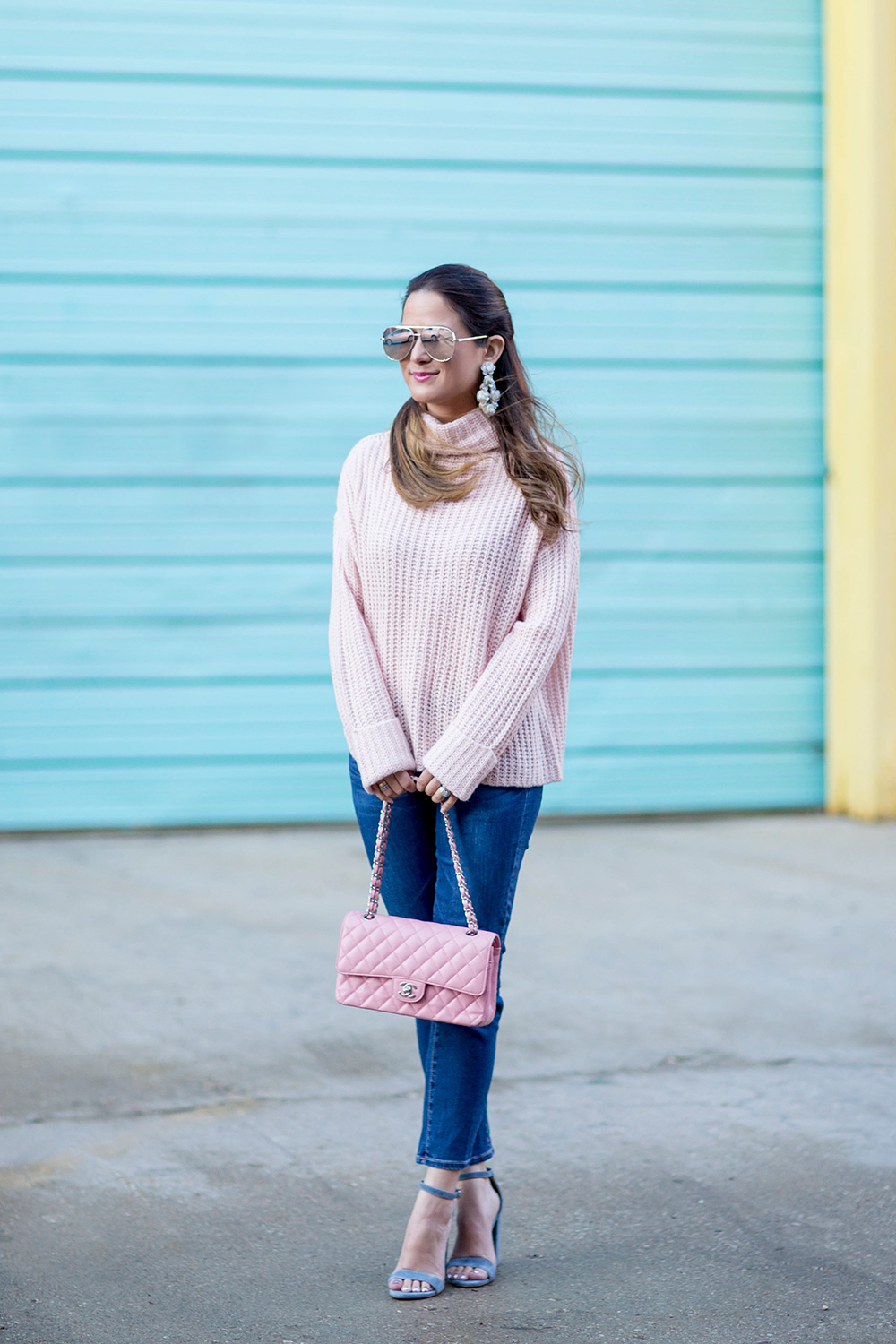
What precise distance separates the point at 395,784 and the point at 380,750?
67 millimetres

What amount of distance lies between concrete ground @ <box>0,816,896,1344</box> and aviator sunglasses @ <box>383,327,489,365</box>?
1615 millimetres

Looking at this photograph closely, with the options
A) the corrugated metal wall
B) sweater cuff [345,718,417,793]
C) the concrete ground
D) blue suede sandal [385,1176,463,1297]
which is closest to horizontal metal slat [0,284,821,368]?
the corrugated metal wall

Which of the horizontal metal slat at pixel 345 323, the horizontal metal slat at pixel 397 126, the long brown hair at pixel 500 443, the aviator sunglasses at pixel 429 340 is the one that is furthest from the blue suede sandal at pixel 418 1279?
the horizontal metal slat at pixel 397 126

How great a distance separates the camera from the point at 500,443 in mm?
2658

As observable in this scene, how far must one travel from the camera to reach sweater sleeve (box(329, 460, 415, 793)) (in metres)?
2.55

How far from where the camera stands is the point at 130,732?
6211 mm

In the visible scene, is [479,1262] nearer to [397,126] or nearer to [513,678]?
[513,678]

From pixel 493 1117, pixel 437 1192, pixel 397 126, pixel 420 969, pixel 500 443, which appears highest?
pixel 397 126

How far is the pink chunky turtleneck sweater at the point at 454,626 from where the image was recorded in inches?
99.9

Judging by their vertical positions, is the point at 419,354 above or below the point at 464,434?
above

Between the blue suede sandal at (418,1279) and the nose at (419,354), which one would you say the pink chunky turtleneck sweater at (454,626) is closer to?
the nose at (419,354)

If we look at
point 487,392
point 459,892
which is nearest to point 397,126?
point 487,392

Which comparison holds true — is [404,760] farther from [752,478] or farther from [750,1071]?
[752,478]

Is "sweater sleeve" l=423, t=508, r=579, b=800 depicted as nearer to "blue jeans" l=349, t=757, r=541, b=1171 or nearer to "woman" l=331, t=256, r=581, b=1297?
"woman" l=331, t=256, r=581, b=1297
